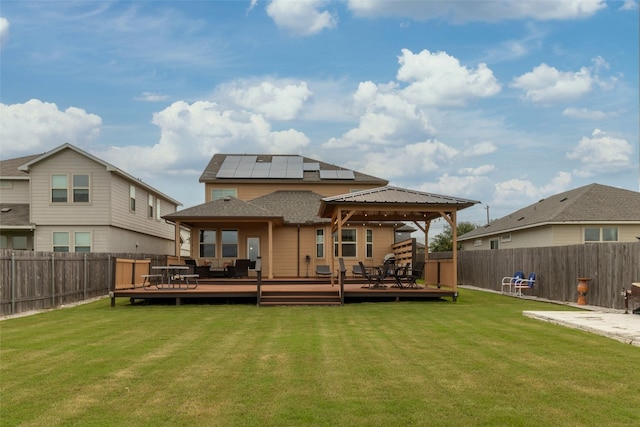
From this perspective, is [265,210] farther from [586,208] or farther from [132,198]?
[586,208]

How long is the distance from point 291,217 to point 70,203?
30.1 feet

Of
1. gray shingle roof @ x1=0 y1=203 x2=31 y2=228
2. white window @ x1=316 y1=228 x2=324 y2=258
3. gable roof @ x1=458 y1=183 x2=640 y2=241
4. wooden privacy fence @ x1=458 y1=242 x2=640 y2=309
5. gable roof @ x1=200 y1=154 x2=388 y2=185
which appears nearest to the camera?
wooden privacy fence @ x1=458 y1=242 x2=640 y2=309

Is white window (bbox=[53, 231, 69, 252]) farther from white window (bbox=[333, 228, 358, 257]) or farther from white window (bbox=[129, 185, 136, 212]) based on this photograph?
white window (bbox=[333, 228, 358, 257])

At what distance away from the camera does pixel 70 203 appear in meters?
23.5

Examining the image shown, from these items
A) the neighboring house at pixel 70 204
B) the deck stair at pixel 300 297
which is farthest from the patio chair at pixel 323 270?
the neighboring house at pixel 70 204

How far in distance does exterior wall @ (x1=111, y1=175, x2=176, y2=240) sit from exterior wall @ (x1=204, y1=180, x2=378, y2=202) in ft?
10.7

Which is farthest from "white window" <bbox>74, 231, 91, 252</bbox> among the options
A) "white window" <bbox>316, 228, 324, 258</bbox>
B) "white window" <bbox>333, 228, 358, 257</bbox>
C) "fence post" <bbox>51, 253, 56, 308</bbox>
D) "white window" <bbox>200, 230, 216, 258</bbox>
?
"white window" <bbox>333, 228, 358, 257</bbox>

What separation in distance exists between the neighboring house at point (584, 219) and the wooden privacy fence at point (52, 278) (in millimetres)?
16817

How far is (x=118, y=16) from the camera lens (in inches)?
728

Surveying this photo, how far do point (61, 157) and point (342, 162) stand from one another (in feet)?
57.7

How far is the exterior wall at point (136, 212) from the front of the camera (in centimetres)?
2410

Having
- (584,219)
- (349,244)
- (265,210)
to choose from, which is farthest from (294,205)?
(584,219)

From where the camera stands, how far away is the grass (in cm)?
533

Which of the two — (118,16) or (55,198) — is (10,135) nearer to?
(55,198)
